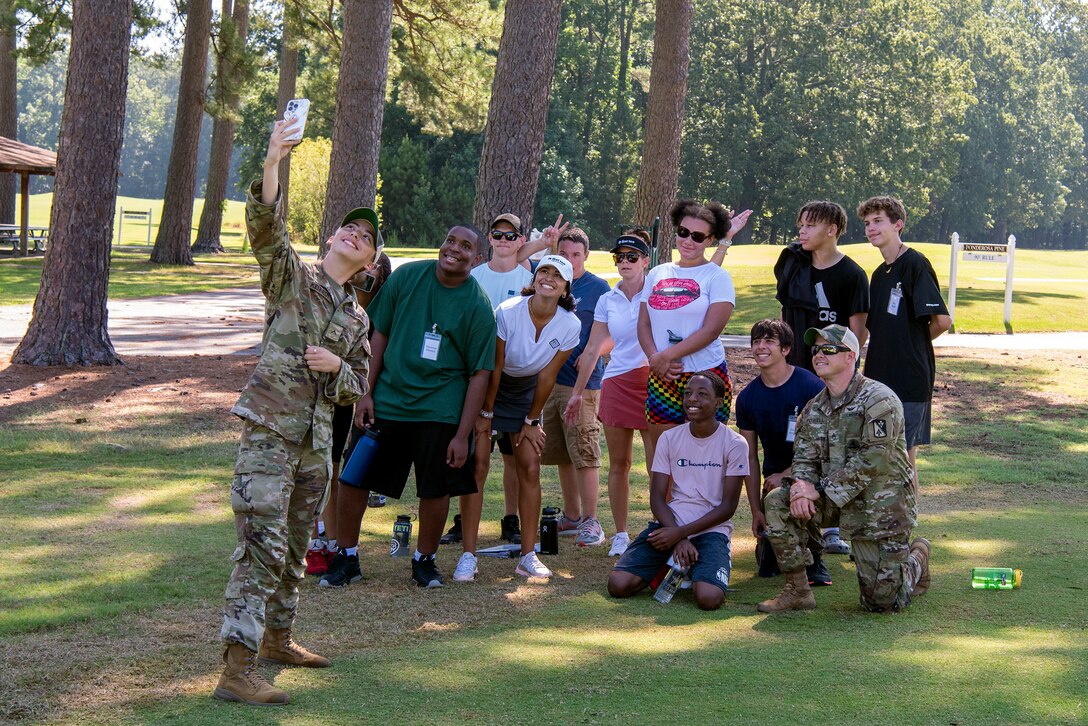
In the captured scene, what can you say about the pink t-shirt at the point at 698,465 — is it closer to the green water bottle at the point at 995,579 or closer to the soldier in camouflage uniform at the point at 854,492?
the soldier in camouflage uniform at the point at 854,492

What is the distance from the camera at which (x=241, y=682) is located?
4.37m

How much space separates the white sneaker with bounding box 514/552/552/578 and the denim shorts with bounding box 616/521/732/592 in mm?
496

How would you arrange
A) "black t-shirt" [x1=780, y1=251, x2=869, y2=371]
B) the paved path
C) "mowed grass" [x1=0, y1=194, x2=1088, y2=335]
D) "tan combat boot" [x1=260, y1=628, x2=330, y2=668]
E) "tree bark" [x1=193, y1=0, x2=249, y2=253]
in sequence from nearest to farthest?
"tan combat boot" [x1=260, y1=628, x2=330, y2=668] < "black t-shirt" [x1=780, y1=251, x2=869, y2=371] < the paved path < "mowed grass" [x1=0, y1=194, x2=1088, y2=335] < "tree bark" [x1=193, y1=0, x2=249, y2=253]

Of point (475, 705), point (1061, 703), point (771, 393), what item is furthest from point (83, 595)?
point (1061, 703)

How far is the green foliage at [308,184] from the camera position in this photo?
43.5 metres

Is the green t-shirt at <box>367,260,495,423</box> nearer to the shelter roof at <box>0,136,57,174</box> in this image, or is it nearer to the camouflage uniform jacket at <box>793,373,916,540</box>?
the camouflage uniform jacket at <box>793,373,916,540</box>

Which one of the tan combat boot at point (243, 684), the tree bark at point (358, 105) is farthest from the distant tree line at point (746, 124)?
the tan combat boot at point (243, 684)

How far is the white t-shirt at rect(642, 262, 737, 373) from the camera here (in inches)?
275

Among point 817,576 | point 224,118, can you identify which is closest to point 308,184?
point 224,118

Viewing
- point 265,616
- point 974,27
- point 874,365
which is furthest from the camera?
point 974,27

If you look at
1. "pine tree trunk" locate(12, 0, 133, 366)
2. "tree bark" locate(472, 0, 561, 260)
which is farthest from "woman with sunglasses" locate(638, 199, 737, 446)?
"pine tree trunk" locate(12, 0, 133, 366)

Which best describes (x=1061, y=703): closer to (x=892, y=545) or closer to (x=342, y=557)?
(x=892, y=545)

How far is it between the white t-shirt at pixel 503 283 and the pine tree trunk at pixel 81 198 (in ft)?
22.0

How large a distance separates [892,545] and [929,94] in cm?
6234
